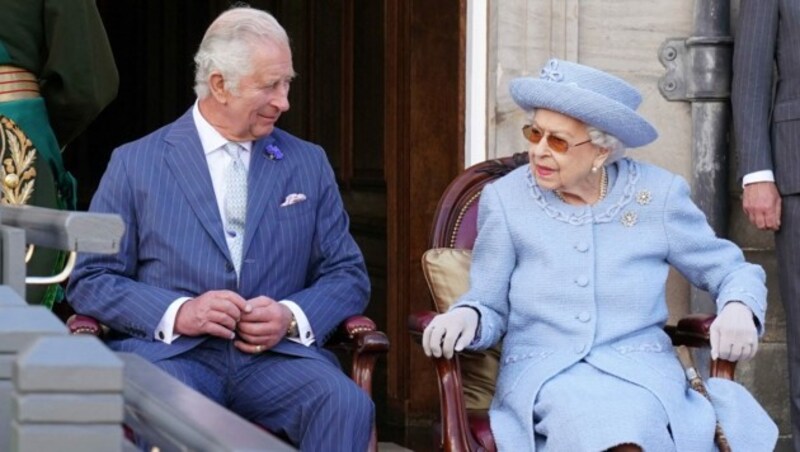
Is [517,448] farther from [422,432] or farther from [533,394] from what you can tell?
[422,432]

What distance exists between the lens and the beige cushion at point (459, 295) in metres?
4.46

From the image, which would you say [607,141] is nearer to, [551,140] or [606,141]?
[606,141]

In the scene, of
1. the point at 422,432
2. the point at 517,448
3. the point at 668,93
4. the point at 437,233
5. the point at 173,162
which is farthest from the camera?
the point at 422,432

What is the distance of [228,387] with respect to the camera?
4230mm

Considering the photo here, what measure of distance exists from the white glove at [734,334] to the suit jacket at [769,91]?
1.21m

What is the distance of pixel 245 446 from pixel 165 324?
274cm

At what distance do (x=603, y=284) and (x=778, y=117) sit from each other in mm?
1353

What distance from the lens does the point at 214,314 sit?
4.12 meters

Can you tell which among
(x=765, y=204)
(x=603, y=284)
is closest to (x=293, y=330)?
(x=603, y=284)

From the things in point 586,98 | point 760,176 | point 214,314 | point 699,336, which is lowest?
point 699,336

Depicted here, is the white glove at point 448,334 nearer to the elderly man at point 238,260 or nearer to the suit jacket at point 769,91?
the elderly man at point 238,260

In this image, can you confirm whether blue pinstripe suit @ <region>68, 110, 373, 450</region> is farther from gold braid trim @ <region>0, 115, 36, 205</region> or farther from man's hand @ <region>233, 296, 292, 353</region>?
gold braid trim @ <region>0, 115, 36, 205</region>

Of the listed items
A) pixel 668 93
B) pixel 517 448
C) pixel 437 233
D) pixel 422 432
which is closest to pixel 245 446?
pixel 517 448

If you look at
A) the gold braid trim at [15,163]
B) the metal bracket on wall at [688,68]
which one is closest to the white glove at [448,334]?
the gold braid trim at [15,163]
